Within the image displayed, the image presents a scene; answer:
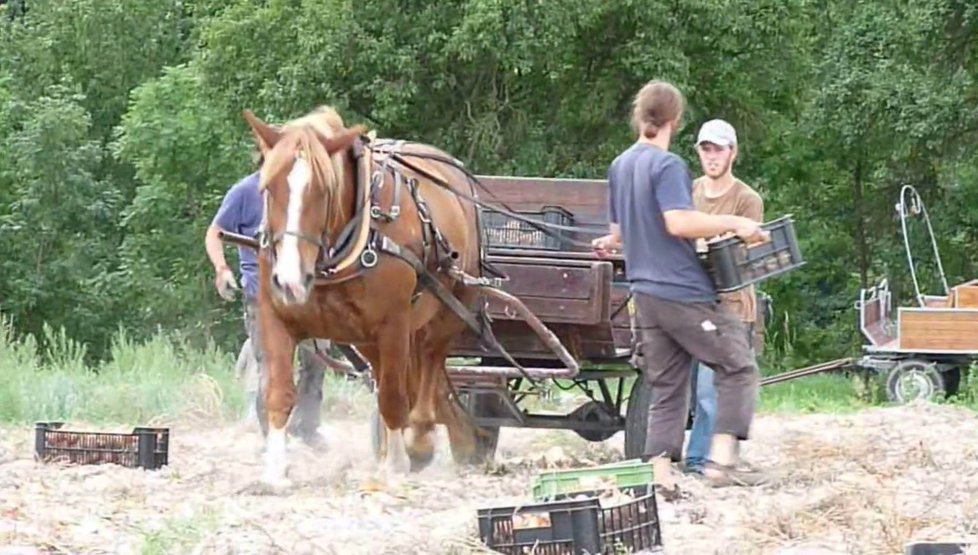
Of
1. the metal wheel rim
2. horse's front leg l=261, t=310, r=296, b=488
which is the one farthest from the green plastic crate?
the metal wheel rim

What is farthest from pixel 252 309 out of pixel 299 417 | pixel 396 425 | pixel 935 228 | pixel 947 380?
pixel 935 228

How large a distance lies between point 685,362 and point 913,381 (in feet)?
32.9

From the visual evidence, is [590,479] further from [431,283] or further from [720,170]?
[720,170]

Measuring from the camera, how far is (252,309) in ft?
31.6

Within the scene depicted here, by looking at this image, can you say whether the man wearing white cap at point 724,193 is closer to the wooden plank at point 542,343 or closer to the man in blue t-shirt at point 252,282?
the wooden plank at point 542,343

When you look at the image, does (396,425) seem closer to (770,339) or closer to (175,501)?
(175,501)

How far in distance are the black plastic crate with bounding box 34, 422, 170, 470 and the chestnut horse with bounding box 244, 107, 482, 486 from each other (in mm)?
1044

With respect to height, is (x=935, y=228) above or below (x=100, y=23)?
below

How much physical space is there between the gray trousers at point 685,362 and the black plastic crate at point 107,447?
255cm

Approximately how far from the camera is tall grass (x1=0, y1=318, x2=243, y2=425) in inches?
487

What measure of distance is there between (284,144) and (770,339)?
1937 cm

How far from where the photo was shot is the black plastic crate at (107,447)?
341 inches

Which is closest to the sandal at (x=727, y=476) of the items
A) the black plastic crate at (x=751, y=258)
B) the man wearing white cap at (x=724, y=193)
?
the man wearing white cap at (x=724, y=193)

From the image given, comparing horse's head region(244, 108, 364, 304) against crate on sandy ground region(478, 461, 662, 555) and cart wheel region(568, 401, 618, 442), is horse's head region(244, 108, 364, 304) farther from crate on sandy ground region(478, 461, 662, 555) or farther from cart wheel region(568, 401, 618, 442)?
cart wheel region(568, 401, 618, 442)
